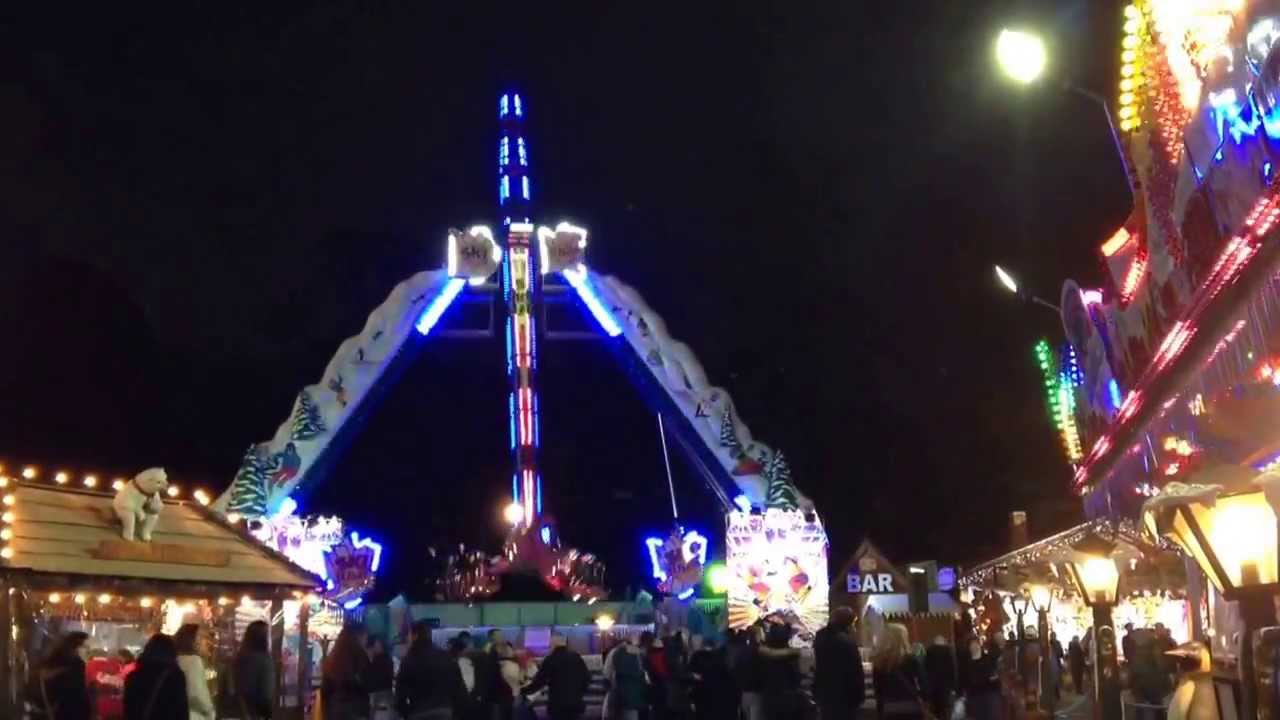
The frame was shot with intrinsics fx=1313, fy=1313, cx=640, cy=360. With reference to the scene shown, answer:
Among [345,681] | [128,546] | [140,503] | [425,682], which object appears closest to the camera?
[425,682]

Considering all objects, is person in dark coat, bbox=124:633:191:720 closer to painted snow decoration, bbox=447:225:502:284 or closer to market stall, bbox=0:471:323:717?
market stall, bbox=0:471:323:717

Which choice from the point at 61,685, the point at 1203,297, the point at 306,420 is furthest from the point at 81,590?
the point at 306,420

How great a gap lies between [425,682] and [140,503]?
11.8 ft

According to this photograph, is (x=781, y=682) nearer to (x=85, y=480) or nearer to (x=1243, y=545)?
(x=1243, y=545)

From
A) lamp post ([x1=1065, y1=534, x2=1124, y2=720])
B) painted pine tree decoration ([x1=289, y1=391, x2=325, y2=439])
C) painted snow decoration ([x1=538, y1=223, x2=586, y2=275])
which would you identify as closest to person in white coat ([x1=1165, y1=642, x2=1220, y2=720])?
lamp post ([x1=1065, y1=534, x2=1124, y2=720])

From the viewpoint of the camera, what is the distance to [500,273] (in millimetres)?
32406

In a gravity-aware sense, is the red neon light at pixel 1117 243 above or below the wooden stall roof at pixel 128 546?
above

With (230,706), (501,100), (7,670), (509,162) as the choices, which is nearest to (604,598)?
(509,162)

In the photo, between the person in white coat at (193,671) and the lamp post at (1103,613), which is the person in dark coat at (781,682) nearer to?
the lamp post at (1103,613)

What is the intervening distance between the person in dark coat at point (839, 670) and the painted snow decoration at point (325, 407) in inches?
649

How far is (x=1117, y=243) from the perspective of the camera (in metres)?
14.8

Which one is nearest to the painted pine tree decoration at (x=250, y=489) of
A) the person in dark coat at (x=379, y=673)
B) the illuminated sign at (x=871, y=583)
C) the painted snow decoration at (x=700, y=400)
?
the painted snow decoration at (x=700, y=400)

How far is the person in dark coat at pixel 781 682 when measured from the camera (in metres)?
10.6

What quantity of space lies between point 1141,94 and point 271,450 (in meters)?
17.6
